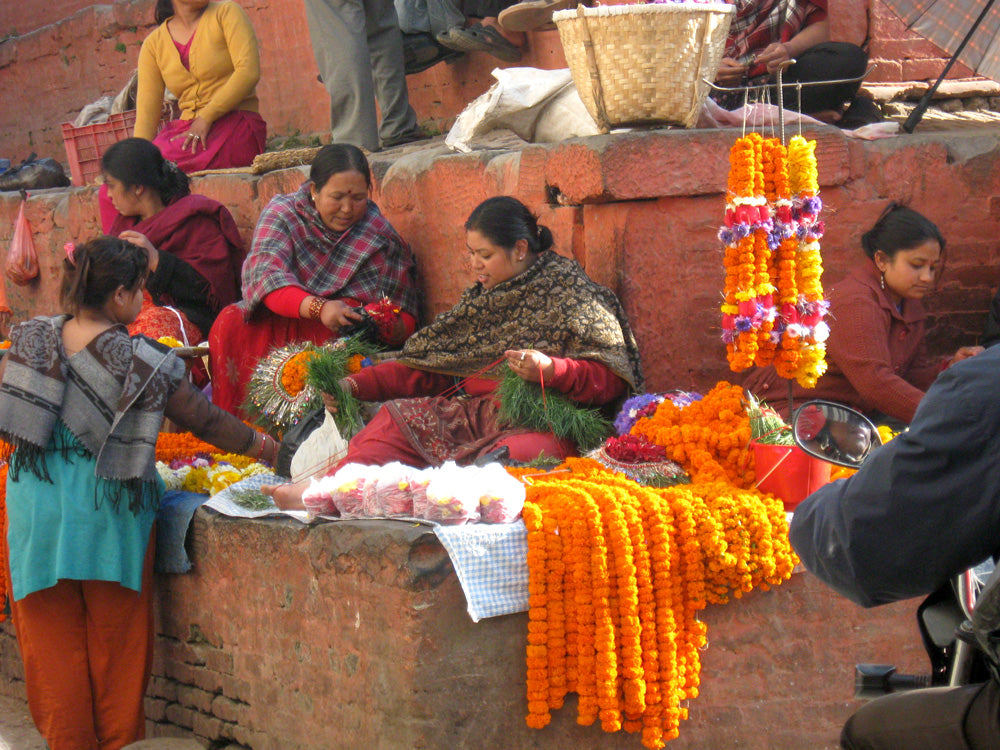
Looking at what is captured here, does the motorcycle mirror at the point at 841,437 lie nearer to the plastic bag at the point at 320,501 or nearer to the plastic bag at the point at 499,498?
the plastic bag at the point at 499,498

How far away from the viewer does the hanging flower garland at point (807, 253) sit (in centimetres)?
376

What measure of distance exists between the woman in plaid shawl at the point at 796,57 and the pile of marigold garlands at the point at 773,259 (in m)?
1.42

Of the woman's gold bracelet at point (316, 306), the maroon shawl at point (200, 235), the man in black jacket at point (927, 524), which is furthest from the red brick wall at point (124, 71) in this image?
the man in black jacket at point (927, 524)

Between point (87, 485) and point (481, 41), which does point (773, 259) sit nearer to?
point (87, 485)

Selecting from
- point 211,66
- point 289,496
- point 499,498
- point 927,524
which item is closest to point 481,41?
point 211,66

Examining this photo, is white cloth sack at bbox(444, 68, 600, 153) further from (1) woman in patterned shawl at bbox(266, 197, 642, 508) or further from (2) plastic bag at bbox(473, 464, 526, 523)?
(2) plastic bag at bbox(473, 464, 526, 523)

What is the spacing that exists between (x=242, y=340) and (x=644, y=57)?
2.24 m

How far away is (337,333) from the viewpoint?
5.15 m

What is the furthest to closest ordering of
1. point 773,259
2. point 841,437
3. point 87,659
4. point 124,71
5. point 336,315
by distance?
point 124,71 → point 336,315 → point 87,659 → point 773,259 → point 841,437

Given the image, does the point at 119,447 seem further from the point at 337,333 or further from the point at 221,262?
the point at 221,262

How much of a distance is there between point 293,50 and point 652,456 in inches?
217

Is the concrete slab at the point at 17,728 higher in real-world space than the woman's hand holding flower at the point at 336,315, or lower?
lower

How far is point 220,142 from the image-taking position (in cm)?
720

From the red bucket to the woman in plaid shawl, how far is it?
206cm
